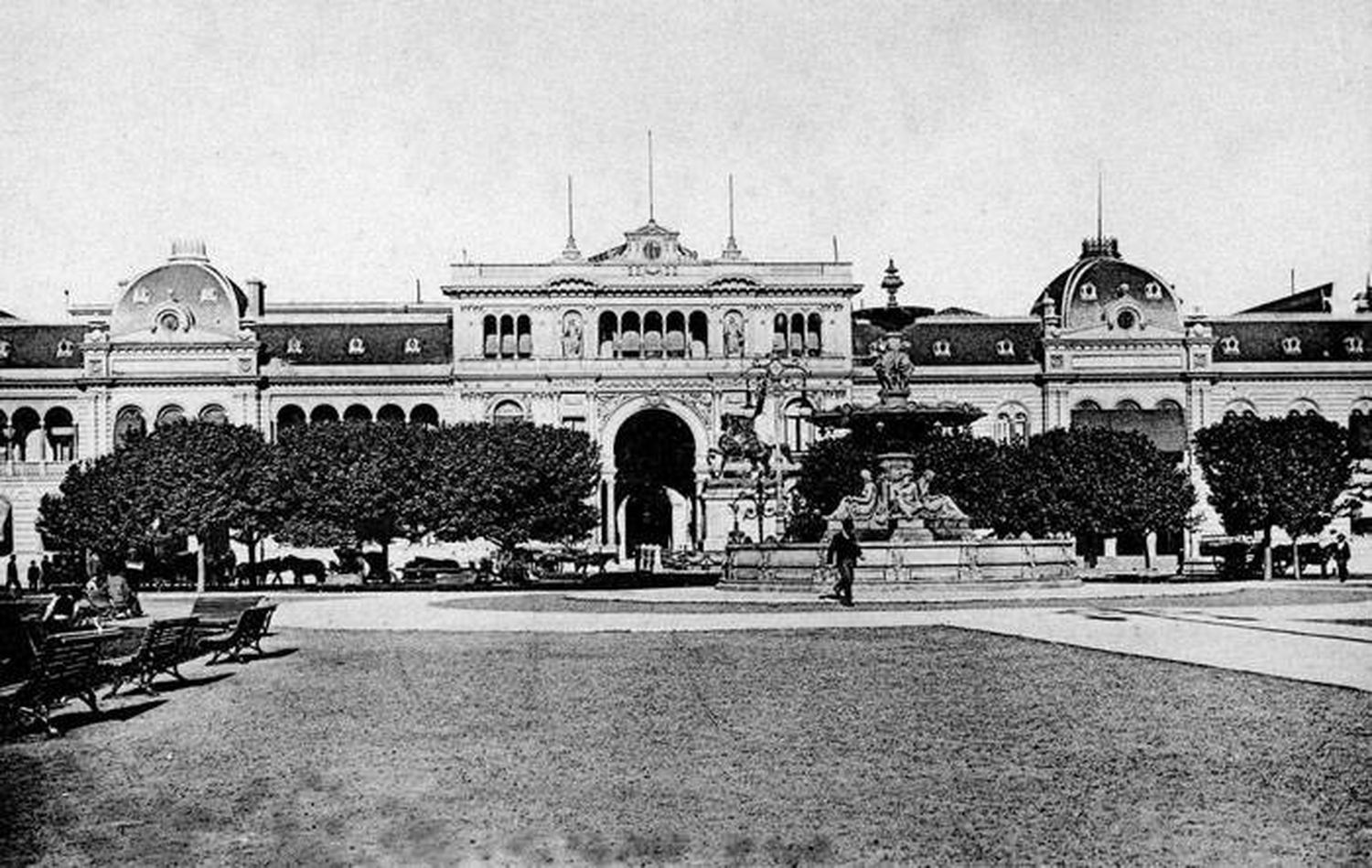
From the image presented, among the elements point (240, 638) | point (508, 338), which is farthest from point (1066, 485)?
point (240, 638)

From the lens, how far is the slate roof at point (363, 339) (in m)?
91.9

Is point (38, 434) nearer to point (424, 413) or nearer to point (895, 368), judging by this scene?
point (424, 413)

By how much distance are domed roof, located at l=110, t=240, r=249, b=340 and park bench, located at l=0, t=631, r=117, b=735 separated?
245ft

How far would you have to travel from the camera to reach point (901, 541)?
37.3 m

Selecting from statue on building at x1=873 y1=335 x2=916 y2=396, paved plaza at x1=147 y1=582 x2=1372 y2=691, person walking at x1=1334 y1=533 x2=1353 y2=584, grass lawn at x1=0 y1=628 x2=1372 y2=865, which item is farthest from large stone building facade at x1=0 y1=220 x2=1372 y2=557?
grass lawn at x1=0 y1=628 x2=1372 y2=865

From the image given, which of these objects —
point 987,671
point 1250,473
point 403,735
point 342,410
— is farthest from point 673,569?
point 403,735

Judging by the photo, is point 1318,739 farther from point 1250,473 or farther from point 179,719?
point 1250,473

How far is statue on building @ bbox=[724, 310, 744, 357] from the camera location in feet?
290

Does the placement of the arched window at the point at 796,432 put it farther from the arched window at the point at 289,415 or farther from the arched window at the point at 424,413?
the arched window at the point at 289,415

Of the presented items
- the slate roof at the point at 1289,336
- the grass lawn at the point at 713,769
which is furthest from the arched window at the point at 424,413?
the grass lawn at the point at 713,769

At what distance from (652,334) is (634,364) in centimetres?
285

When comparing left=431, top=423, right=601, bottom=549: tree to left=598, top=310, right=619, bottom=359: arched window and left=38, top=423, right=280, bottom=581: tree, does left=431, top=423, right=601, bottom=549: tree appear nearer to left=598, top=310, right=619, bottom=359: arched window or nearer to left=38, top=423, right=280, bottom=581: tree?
left=38, top=423, right=280, bottom=581: tree

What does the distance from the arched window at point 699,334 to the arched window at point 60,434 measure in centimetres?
3344

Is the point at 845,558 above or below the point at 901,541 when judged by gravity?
below
